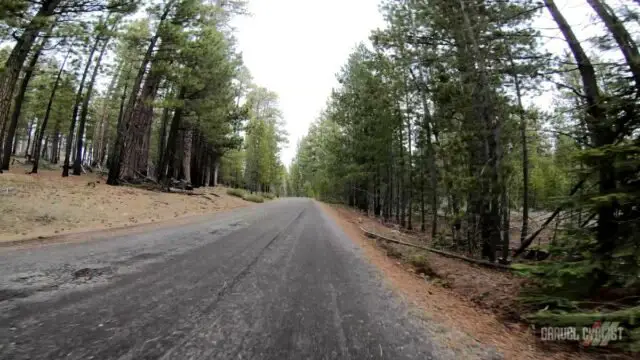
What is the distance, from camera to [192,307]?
3.45 m

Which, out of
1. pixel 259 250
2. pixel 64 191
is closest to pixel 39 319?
pixel 259 250

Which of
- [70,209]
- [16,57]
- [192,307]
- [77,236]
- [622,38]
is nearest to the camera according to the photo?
[192,307]

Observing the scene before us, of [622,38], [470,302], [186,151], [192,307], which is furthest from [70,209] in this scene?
[186,151]

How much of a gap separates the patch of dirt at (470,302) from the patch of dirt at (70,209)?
8032 millimetres

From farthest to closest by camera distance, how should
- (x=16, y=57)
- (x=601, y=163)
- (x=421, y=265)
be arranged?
1. (x=16, y=57)
2. (x=421, y=265)
3. (x=601, y=163)

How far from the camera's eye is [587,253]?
4.39 m

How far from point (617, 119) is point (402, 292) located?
13.2 ft

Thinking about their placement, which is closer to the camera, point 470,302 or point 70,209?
point 470,302

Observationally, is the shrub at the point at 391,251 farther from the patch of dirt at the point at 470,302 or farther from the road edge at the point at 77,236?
the road edge at the point at 77,236

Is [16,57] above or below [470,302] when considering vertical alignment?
above

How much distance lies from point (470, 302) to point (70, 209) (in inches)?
452

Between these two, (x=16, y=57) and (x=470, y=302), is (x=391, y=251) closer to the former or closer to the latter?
(x=470, y=302)

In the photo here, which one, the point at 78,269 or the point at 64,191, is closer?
the point at 78,269

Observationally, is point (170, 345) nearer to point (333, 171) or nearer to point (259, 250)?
point (259, 250)
